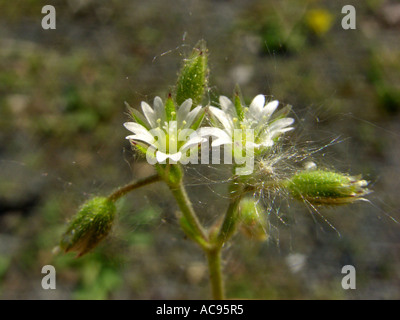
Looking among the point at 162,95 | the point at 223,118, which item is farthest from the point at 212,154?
the point at 162,95

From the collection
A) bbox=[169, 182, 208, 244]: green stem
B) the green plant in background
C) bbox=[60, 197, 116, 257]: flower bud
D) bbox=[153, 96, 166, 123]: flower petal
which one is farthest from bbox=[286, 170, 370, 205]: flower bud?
bbox=[60, 197, 116, 257]: flower bud

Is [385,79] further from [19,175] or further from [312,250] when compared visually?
[19,175]

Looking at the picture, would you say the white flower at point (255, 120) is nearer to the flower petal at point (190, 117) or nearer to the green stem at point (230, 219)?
the flower petal at point (190, 117)

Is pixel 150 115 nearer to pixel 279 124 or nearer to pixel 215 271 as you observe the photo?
pixel 279 124

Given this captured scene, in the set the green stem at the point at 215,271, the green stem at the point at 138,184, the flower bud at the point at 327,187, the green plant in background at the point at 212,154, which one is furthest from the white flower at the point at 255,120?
the green stem at the point at 215,271

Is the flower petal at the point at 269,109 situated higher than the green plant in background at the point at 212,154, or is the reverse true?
the flower petal at the point at 269,109
